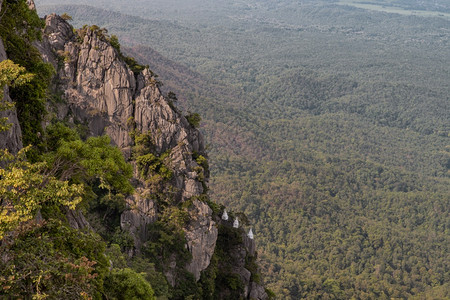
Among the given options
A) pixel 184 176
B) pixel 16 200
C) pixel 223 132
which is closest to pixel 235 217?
pixel 184 176

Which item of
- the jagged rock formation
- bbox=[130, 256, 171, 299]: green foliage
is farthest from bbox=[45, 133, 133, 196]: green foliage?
bbox=[130, 256, 171, 299]: green foliage

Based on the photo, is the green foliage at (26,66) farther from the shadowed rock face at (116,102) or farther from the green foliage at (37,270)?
the shadowed rock face at (116,102)

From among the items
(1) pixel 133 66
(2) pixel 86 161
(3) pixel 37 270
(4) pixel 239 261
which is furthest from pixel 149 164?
(3) pixel 37 270

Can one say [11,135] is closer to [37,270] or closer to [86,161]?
[86,161]

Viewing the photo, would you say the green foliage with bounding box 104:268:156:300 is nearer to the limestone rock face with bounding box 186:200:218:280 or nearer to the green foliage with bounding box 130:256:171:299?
the green foliage with bounding box 130:256:171:299

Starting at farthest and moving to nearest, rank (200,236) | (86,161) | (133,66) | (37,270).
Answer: (133,66) < (200,236) < (86,161) < (37,270)

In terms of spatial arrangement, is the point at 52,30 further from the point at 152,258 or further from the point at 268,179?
the point at 268,179
